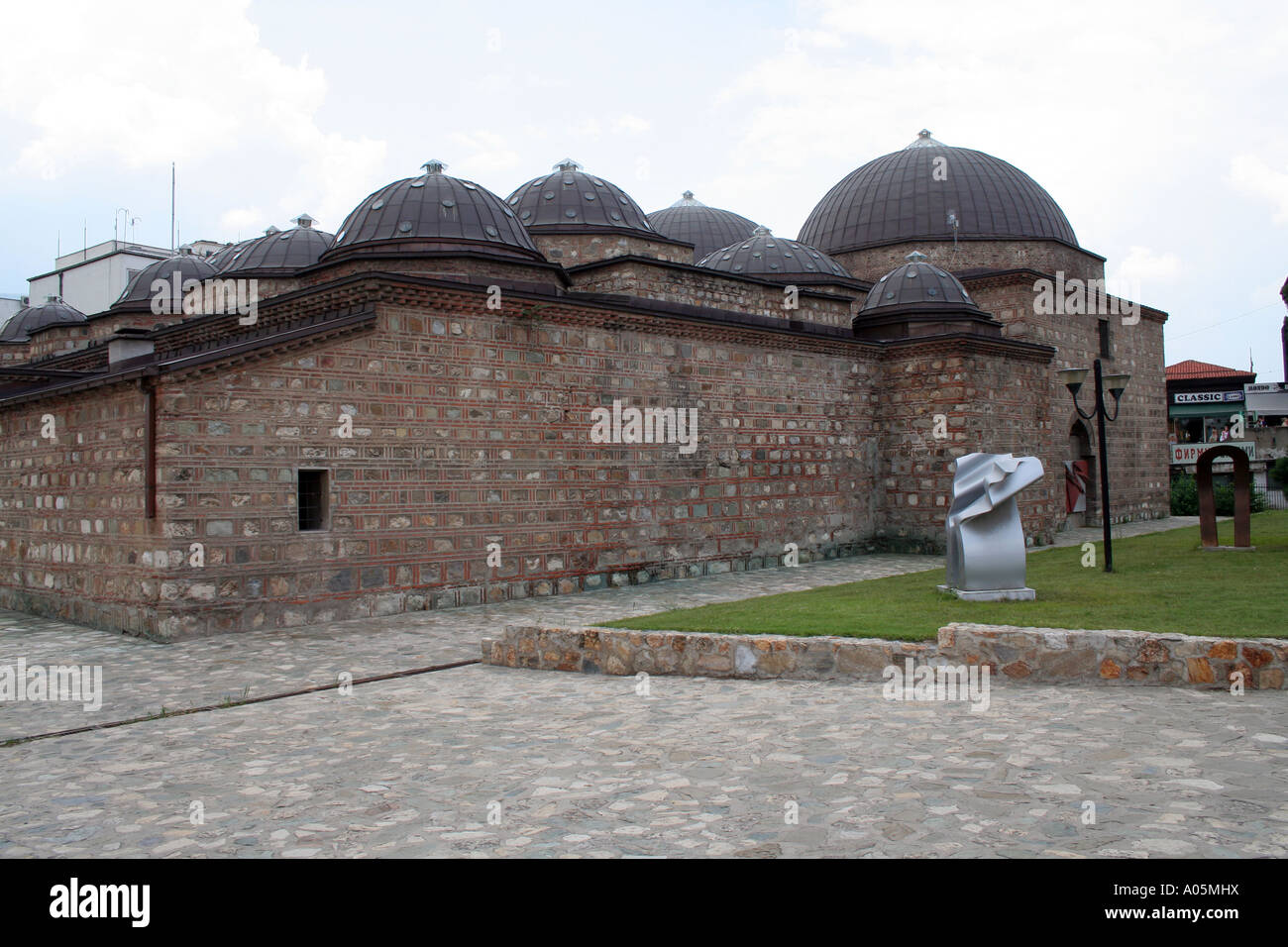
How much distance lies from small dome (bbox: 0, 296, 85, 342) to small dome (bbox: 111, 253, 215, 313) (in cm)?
317

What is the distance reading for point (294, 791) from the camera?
16.9 feet

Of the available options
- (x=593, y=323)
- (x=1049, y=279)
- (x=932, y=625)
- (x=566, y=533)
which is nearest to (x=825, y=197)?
(x=1049, y=279)

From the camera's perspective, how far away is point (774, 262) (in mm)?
20188

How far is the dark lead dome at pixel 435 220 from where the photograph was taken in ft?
46.4

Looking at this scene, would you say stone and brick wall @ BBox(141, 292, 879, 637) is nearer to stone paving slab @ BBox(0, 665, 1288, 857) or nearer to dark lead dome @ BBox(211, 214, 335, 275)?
stone paving slab @ BBox(0, 665, 1288, 857)

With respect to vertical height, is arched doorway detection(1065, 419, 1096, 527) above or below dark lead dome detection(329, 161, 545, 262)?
below

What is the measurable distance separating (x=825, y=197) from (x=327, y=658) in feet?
69.9

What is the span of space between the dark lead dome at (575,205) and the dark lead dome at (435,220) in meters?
3.88

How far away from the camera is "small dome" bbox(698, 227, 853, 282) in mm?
20094

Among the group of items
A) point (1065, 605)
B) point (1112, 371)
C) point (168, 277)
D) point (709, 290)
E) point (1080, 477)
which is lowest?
point (1065, 605)

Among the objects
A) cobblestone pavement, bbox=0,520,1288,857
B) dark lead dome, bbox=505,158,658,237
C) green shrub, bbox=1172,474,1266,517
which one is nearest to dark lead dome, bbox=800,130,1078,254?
dark lead dome, bbox=505,158,658,237

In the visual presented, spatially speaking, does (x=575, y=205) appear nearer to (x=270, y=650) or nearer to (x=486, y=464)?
(x=486, y=464)

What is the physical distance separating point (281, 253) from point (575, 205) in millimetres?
5546

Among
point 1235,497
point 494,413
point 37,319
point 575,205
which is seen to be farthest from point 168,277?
point 1235,497
